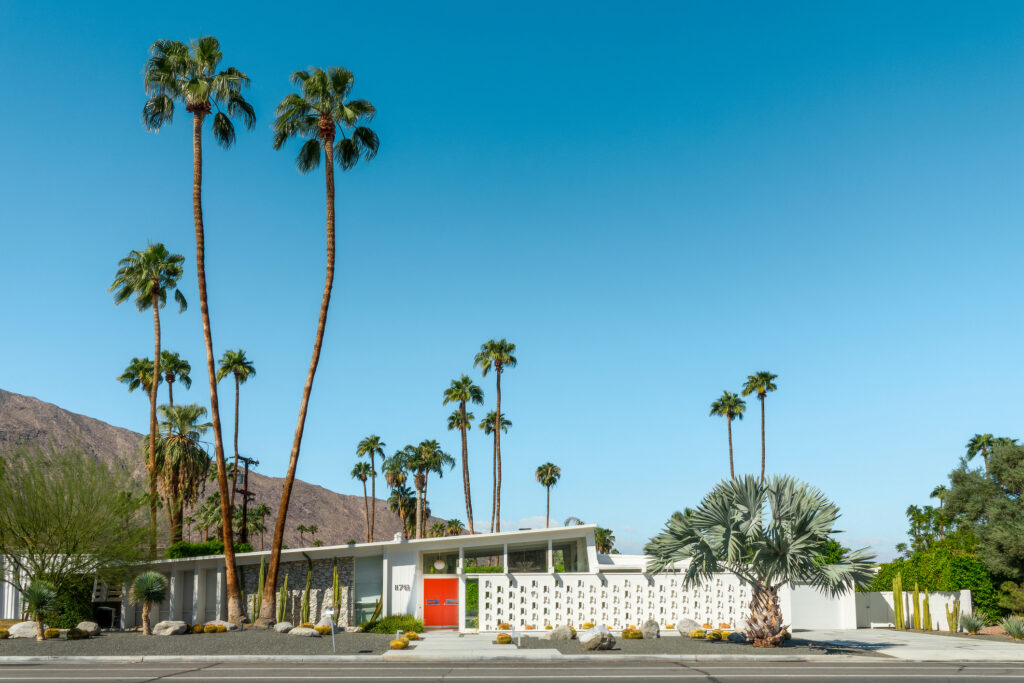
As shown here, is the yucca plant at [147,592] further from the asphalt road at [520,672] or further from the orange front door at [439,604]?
the orange front door at [439,604]

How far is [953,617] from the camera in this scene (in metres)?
32.8

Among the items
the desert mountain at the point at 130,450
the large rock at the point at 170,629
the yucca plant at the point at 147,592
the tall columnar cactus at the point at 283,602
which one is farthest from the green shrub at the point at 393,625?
the desert mountain at the point at 130,450

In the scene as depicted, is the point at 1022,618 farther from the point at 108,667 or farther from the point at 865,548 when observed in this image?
the point at 108,667

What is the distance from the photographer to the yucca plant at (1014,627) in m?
28.6

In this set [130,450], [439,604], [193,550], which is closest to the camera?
[439,604]

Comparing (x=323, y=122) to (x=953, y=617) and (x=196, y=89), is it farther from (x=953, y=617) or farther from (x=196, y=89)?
(x=953, y=617)

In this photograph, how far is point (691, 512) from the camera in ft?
81.0

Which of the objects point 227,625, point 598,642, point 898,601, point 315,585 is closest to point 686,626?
point 598,642

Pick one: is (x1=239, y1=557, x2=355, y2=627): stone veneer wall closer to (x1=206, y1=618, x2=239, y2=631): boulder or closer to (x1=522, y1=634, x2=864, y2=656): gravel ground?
(x1=206, y1=618, x2=239, y2=631): boulder

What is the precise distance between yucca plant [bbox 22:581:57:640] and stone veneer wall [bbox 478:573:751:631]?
1521cm

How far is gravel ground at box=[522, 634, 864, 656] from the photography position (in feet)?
75.0

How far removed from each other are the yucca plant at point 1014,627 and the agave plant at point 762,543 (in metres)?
10.1

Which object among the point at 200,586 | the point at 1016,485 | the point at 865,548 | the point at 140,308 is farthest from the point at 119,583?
the point at 1016,485

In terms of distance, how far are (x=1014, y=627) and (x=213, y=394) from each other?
30.9 m
